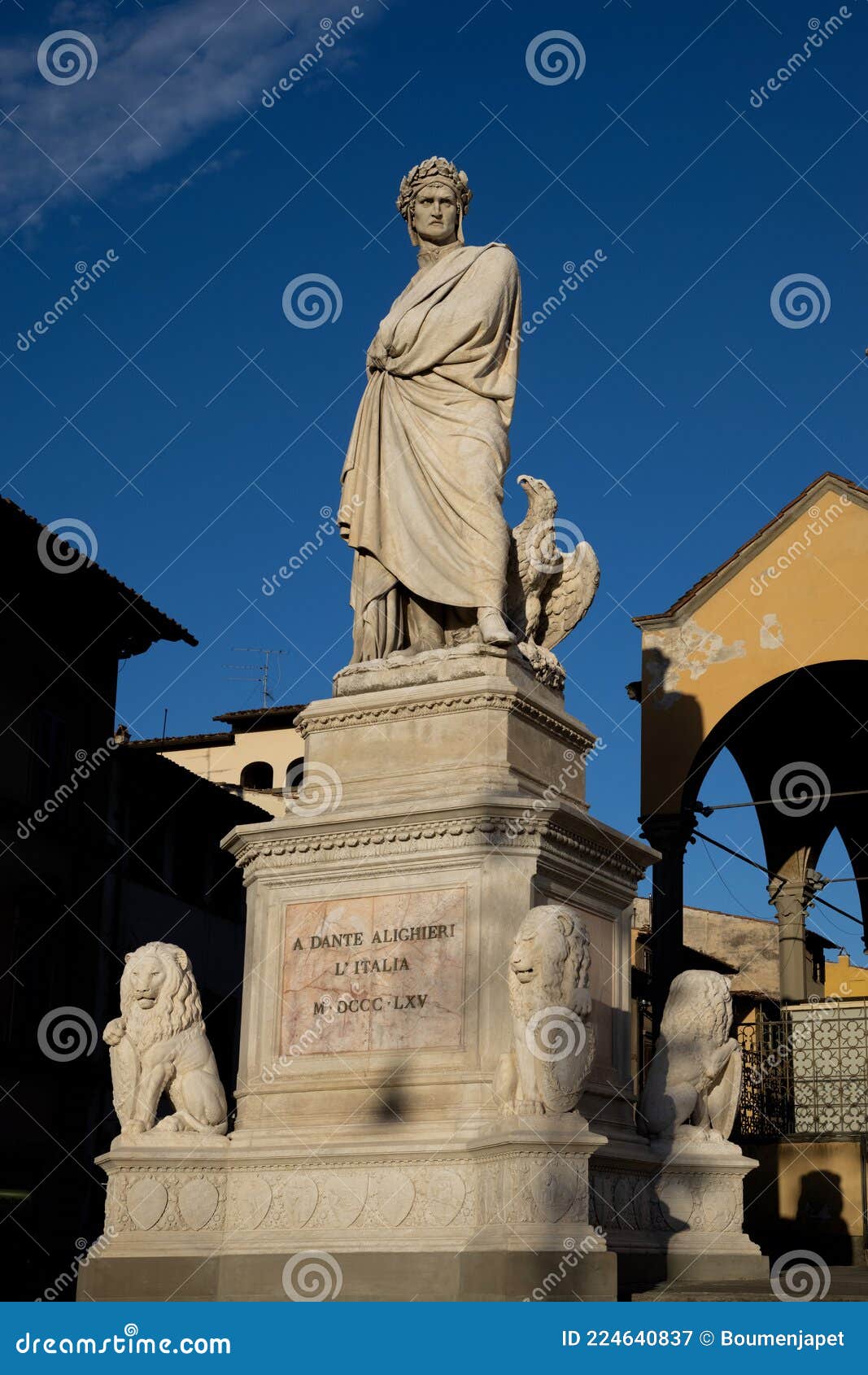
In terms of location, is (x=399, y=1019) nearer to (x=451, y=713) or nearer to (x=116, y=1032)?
(x=116, y=1032)

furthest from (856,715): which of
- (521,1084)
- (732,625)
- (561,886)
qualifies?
(521,1084)

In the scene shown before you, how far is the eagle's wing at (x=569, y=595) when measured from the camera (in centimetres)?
1333

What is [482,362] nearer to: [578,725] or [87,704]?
[578,725]

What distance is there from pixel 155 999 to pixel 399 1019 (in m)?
1.58

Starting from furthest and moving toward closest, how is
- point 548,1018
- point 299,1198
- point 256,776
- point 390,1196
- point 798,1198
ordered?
point 256,776, point 798,1198, point 299,1198, point 390,1196, point 548,1018

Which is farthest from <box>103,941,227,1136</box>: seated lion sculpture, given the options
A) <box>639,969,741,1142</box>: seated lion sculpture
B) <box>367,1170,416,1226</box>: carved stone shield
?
<box>639,969,741,1142</box>: seated lion sculpture

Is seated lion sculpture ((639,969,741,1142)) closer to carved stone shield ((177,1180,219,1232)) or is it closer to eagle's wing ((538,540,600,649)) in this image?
eagle's wing ((538,540,600,649))

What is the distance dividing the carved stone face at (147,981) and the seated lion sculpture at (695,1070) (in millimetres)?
3321

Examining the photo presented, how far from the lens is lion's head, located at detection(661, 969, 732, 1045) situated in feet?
40.5

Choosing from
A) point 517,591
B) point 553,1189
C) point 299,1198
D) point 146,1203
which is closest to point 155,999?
point 146,1203

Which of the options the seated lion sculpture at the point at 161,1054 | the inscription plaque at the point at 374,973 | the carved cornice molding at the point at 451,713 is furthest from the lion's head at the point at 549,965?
the seated lion sculpture at the point at 161,1054

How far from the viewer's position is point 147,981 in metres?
11.6

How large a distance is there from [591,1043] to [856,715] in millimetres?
16641

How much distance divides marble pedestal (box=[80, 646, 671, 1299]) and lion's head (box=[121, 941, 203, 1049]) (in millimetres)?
569
